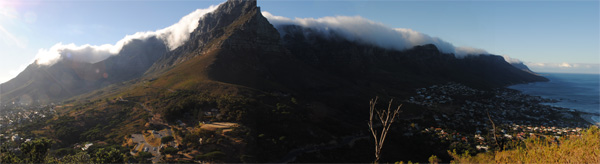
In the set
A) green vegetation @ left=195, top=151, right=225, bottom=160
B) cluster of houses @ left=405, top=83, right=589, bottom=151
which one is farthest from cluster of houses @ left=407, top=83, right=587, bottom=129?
green vegetation @ left=195, top=151, right=225, bottom=160

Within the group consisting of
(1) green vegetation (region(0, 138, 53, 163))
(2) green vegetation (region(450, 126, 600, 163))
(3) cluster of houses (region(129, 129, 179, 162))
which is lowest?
(3) cluster of houses (region(129, 129, 179, 162))

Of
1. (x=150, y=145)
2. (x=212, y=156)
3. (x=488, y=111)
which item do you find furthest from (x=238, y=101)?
(x=488, y=111)

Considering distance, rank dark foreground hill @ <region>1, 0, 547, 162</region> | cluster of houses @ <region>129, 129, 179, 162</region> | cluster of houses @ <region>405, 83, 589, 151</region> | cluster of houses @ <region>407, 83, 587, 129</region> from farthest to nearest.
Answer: cluster of houses @ <region>407, 83, 587, 129</region> < cluster of houses @ <region>405, 83, 589, 151</region> < dark foreground hill @ <region>1, 0, 547, 162</region> < cluster of houses @ <region>129, 129, 179, 162</region>

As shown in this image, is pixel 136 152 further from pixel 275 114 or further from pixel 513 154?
pixel 513 154

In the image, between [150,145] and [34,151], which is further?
[150,145]

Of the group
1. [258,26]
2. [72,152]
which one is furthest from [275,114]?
[258,26]

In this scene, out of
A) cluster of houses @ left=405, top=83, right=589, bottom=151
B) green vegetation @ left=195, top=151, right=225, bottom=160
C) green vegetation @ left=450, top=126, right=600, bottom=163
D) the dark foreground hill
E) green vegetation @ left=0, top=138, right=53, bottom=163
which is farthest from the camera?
cluster of houses @ left=405, top=83, right=589, bottom=151

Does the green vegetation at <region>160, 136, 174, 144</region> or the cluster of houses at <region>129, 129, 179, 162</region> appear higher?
the green vegetation at <region>160, 136, 174, 144</region>

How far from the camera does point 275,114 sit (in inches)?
3012

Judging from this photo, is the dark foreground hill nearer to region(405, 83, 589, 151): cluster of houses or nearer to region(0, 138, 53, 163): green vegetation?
region(405, 83, 589, 151): cluster of houses

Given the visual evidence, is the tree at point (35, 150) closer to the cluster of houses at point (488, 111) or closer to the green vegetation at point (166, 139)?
the green vegetation at point (166, 139)

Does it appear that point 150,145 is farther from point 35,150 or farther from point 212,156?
point 35,150

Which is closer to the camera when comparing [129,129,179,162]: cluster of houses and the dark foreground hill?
[129,129,179,162]: cluster of houses

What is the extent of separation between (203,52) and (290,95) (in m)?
78.0
